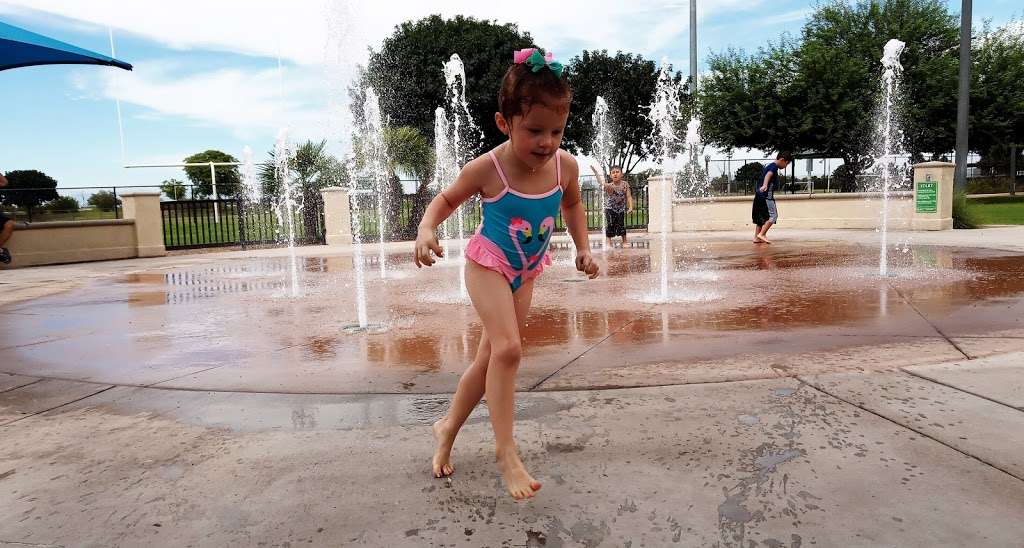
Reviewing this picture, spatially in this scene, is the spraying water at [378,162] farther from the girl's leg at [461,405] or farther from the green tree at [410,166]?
the girl's leg at [461,405]

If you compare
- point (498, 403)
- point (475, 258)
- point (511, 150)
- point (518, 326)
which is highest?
point (511, 150)

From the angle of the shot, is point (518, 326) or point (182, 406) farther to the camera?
point (182, 406)

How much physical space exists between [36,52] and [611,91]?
1374 inches

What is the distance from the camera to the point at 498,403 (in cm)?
239

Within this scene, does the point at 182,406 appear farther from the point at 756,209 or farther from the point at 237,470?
the point at 756,209

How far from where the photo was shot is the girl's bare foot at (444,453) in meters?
2.46

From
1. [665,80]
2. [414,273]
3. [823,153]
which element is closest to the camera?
[414,273]

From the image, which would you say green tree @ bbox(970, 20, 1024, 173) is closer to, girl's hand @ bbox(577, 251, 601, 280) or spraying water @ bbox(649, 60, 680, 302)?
spraying water @ bbox(649, 60, 680, 302)

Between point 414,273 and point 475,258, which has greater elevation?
point 475,258

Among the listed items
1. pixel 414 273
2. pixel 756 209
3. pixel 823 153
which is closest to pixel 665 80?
Answer: pixel 823 153


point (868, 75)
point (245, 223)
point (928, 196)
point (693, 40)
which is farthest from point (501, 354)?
point (868, 75)

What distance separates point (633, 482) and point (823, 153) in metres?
27.1

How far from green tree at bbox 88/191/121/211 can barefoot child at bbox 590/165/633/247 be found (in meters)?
12.8

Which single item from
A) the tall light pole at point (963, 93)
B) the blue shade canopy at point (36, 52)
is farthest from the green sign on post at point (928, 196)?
the blue shade canopy at point (36, 52)
